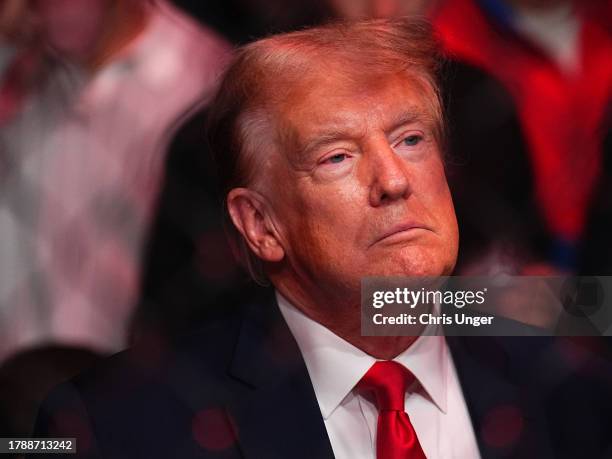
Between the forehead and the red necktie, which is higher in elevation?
the forehead

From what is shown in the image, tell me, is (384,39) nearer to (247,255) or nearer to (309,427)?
(247,255)

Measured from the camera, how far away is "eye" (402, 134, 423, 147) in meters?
0.97

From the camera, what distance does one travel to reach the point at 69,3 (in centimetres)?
113

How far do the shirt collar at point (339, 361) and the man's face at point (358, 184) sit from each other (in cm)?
7

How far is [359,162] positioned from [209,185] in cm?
22

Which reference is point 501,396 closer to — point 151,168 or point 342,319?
point 342,319

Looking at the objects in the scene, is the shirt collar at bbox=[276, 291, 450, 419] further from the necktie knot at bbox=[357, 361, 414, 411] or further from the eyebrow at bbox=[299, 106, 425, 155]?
the eyebrow at bbox=[299, 106, 425, 155]

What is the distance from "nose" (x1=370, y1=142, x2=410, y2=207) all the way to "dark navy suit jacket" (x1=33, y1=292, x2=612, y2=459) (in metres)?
0.19

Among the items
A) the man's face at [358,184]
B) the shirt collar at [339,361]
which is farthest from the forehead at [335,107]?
the shirt collar at [339,361]

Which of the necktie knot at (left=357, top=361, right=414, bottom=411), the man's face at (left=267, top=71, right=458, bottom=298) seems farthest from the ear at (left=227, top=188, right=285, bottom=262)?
the necktie knot at (left=357, top=361, right=414, bottom=411)

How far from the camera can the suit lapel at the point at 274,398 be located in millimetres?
965

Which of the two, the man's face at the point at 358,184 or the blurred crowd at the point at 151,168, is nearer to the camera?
the man's face at the point at 358,184

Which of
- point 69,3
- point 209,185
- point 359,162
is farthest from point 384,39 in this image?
point 69,3

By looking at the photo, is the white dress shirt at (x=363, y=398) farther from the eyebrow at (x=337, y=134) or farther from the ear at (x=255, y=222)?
the eyebrow at (x=337, y=134)
